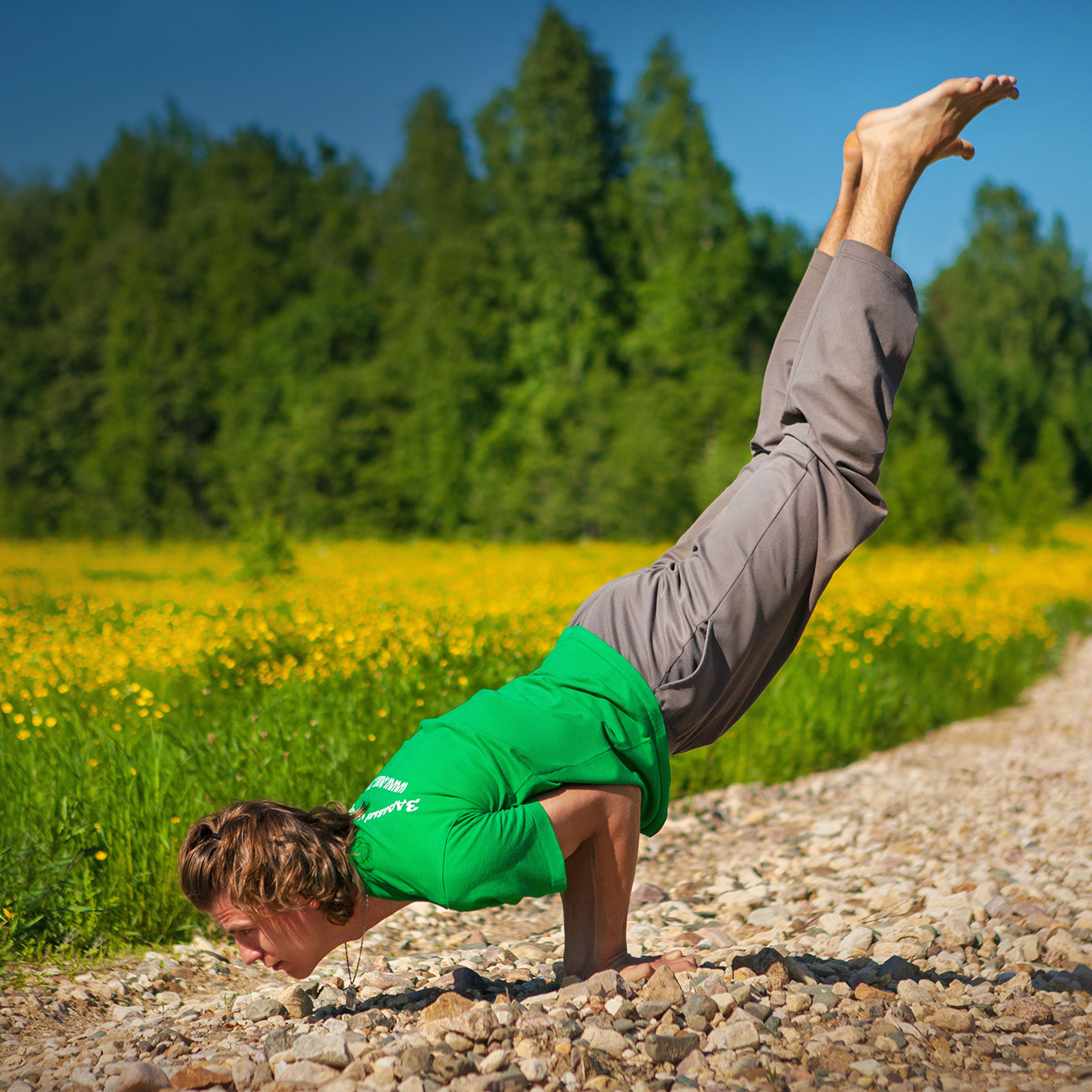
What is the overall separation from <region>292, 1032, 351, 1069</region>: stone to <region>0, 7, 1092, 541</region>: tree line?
2156cm

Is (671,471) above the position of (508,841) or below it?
above

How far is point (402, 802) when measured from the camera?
2.10 meters

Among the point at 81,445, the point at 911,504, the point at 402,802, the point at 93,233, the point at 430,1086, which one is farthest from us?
the point at 93,233

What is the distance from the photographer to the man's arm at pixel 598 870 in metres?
2.13

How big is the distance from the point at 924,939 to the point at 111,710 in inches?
137

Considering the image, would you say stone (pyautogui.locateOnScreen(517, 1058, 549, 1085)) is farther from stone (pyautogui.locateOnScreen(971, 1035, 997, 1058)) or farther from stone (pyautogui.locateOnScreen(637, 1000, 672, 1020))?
stone (pyautogui.locateOnScreen(971, 1035, 997, 1058))

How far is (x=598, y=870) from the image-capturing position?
91.0 inches

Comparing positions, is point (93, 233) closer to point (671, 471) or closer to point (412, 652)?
point (671, 471)

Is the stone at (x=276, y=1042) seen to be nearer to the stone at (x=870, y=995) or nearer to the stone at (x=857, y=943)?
the stone at (x=870, y=995)

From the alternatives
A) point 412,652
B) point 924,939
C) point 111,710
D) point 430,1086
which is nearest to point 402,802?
point 430,1086

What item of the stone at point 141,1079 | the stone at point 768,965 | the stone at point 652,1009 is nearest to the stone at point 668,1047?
the stone at point 652,1009

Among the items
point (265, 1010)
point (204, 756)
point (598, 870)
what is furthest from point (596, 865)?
point (204, 756)

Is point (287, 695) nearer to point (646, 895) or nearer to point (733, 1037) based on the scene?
point (646, 895)

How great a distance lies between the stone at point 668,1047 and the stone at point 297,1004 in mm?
930
